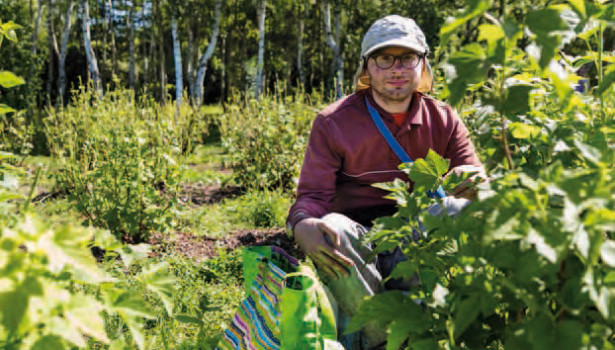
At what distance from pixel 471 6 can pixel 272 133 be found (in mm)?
5037

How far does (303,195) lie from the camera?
2.27 metres

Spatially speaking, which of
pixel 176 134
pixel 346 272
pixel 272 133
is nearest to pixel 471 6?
pixel 346 272

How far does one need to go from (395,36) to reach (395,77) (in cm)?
19

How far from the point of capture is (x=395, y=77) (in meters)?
2.30

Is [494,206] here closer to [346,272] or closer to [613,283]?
Result: [613,283]

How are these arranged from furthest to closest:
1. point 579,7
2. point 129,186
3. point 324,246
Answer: point 129,186, point 324,246, point 579,7

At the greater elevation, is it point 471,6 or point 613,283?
point 471,6

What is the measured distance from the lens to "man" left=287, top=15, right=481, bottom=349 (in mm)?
2256

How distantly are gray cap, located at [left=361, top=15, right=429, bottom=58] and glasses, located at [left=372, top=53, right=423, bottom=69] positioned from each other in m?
0.04

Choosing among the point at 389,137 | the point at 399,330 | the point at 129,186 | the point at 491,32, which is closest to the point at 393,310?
the point at 399,330

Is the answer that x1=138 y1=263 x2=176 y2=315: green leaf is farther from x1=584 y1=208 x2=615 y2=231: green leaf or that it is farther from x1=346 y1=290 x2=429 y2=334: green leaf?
x1=584 y1=208 x2=615 y2=231: green leaf

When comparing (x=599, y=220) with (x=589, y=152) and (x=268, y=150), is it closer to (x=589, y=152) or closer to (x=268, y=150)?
(x=589, y=152)

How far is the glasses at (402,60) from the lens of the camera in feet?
7.48

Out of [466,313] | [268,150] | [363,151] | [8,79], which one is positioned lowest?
[268,150]
